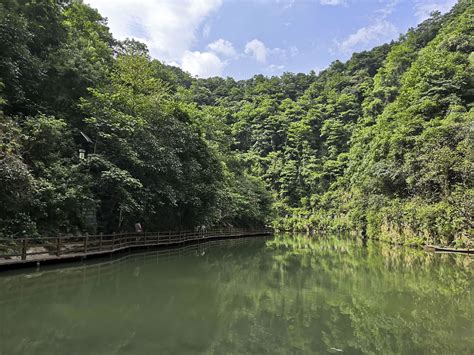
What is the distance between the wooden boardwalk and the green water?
68cm

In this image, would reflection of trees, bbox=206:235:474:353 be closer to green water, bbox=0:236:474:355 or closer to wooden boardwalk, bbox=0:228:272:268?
green water, bbox=0:236:474:355

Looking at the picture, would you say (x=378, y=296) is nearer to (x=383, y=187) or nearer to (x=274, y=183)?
(x=383, y=187)

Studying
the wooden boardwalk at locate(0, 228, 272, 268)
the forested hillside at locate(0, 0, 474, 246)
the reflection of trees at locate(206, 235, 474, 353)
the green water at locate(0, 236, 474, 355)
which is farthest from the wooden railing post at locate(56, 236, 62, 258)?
the reflection of trees at locate(206, 235, 474, 353)

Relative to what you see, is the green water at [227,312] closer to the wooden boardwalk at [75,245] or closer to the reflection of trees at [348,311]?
the reflection of trees at [348,311]

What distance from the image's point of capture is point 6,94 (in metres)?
14.9

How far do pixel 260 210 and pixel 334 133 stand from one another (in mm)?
24259

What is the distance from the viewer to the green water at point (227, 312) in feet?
17.5

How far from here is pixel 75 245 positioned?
13.3 m

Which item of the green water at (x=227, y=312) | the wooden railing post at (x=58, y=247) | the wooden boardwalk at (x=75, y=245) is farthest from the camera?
the wooden railing post at (x=58, y=247)

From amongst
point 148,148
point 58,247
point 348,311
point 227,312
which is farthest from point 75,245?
point 348,311

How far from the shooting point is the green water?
532 cm

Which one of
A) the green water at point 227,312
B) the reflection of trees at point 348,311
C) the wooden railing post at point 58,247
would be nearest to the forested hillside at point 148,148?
the wooden railing post at point 58,247

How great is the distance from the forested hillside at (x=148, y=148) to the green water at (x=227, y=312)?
4289 millimetres

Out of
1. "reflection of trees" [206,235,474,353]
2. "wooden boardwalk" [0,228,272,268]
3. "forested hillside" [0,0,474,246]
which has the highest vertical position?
"forested hillside" [0,0,474,246]
